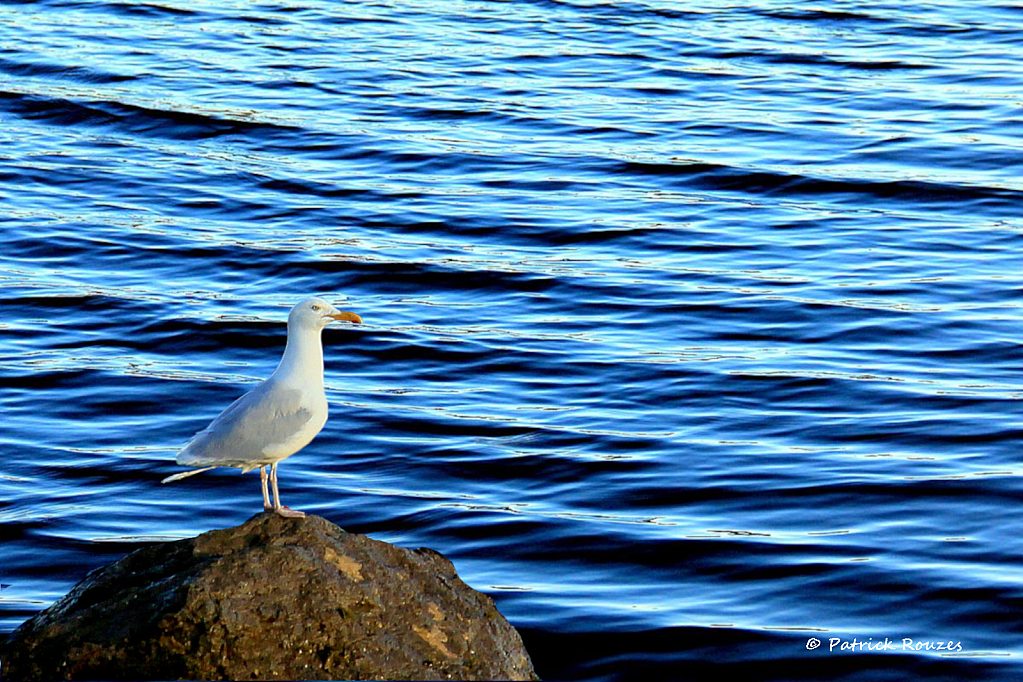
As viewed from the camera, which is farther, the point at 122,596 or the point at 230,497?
the point at 230,497

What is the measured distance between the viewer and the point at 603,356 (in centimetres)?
1197

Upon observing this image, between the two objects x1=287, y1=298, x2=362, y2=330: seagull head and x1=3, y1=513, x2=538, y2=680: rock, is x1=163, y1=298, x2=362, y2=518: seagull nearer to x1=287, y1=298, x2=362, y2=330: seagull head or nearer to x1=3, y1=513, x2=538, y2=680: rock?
x1=287, y1=298, x2=362, y2=330: seagull head

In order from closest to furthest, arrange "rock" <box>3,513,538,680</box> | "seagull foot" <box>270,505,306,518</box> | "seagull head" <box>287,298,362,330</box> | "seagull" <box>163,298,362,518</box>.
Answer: "rock" <box>3,513,538,680</box> → "seagull foot" <box>270,505,306,518</box> → "seagull" <box>163,298,362,518</box> → "seagull head" <box>287,298,362,330</box>

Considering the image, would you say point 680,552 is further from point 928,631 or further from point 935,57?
point 935,57

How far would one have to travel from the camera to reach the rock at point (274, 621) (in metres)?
→ 5.36

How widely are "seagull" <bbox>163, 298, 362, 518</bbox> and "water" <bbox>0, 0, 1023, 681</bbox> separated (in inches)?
85.2

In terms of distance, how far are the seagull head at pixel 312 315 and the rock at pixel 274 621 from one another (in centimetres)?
87

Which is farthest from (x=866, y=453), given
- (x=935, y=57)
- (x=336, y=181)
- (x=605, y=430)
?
(x=935, y=57)

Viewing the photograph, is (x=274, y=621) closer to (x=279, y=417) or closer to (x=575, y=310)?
(x=279, y=417)

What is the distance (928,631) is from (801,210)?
28.4 feet

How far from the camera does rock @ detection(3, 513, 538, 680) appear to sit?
5363 mm

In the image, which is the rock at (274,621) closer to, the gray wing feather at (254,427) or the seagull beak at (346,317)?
the gray wing feather at (254,427)

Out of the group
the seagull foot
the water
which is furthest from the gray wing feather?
the water

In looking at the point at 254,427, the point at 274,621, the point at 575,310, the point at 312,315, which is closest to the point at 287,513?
the point at 254,427
